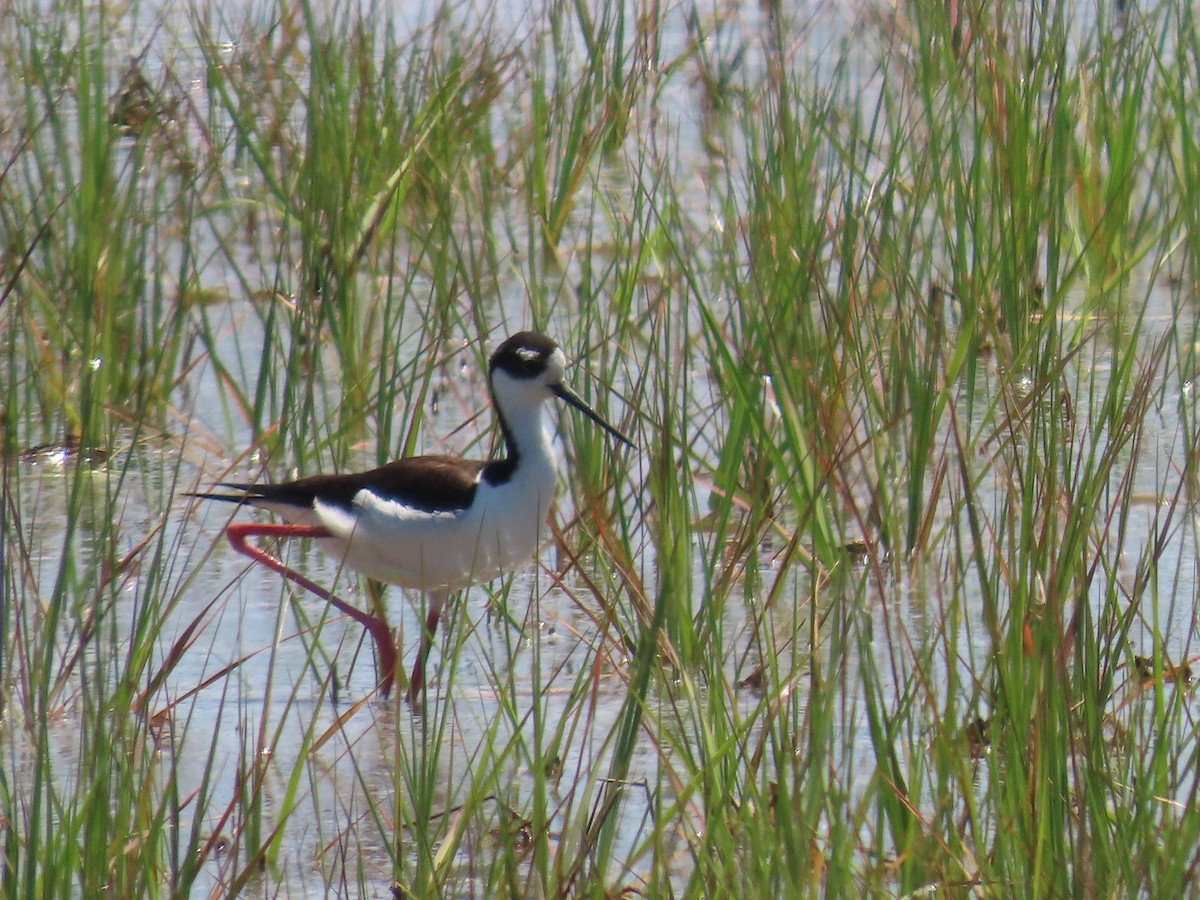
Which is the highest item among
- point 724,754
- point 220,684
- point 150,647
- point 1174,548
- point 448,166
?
point 448,166

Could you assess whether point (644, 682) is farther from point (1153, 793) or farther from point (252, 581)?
point (252, 581)

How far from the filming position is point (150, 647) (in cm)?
281

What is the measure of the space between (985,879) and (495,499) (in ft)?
5.60

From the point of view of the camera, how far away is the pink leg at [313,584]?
368cm

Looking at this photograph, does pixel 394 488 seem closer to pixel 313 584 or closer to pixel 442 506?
pixel 442 506

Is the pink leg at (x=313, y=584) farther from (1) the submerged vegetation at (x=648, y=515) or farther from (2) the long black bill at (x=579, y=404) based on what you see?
(2) the long black bill at (x=579, y=404)

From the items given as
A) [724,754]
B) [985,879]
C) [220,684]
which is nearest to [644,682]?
[724,754]

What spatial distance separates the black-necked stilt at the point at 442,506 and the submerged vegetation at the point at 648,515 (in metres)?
0.11

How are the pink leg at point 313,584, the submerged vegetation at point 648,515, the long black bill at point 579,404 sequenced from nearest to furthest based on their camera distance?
the submerged vegetation at point 648,515
the pink leg at point 313,584
the long black bill at point 579,404

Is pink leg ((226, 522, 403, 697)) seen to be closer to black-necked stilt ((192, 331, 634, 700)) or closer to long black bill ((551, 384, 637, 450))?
black-necked stilt ((192, 331, 634, 700))

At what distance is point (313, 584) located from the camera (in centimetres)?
396

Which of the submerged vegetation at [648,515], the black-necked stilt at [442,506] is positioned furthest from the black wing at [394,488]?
the submerged vegetation at [648,515]

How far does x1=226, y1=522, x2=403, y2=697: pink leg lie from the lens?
3.68 metres

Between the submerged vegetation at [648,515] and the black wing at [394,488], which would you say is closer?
the submerged vegetation at [648,515]
